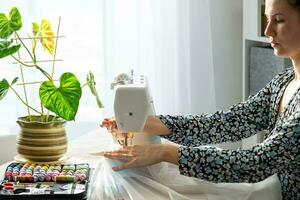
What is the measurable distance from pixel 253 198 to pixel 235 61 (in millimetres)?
1804

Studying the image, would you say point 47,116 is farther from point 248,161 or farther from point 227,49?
point 227,49

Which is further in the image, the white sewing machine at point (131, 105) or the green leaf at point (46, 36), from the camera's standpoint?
the green leaf at point (46, 36)

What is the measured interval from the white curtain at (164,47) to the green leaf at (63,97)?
131cm

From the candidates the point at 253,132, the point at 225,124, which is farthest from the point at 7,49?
the point at 253,132

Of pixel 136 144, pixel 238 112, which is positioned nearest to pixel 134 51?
pixel 238 112

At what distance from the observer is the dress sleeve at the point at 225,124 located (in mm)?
2045

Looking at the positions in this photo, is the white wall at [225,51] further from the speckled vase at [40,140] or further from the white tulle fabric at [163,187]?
the white tulle fabric at [163,187]

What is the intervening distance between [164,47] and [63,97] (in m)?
1.37

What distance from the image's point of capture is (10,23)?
6.70 feet

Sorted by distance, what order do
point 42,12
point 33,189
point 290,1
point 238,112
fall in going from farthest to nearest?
point 42,12
point 238,112
point 290,1
point 33,189

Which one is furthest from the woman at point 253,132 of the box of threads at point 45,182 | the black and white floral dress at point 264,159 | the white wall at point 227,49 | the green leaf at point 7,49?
the white wall at point 227,49

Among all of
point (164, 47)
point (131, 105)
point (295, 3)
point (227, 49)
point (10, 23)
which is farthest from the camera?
point (227, 49)

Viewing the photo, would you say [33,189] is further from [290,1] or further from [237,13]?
[237,13]

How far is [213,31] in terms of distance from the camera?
130 inches
